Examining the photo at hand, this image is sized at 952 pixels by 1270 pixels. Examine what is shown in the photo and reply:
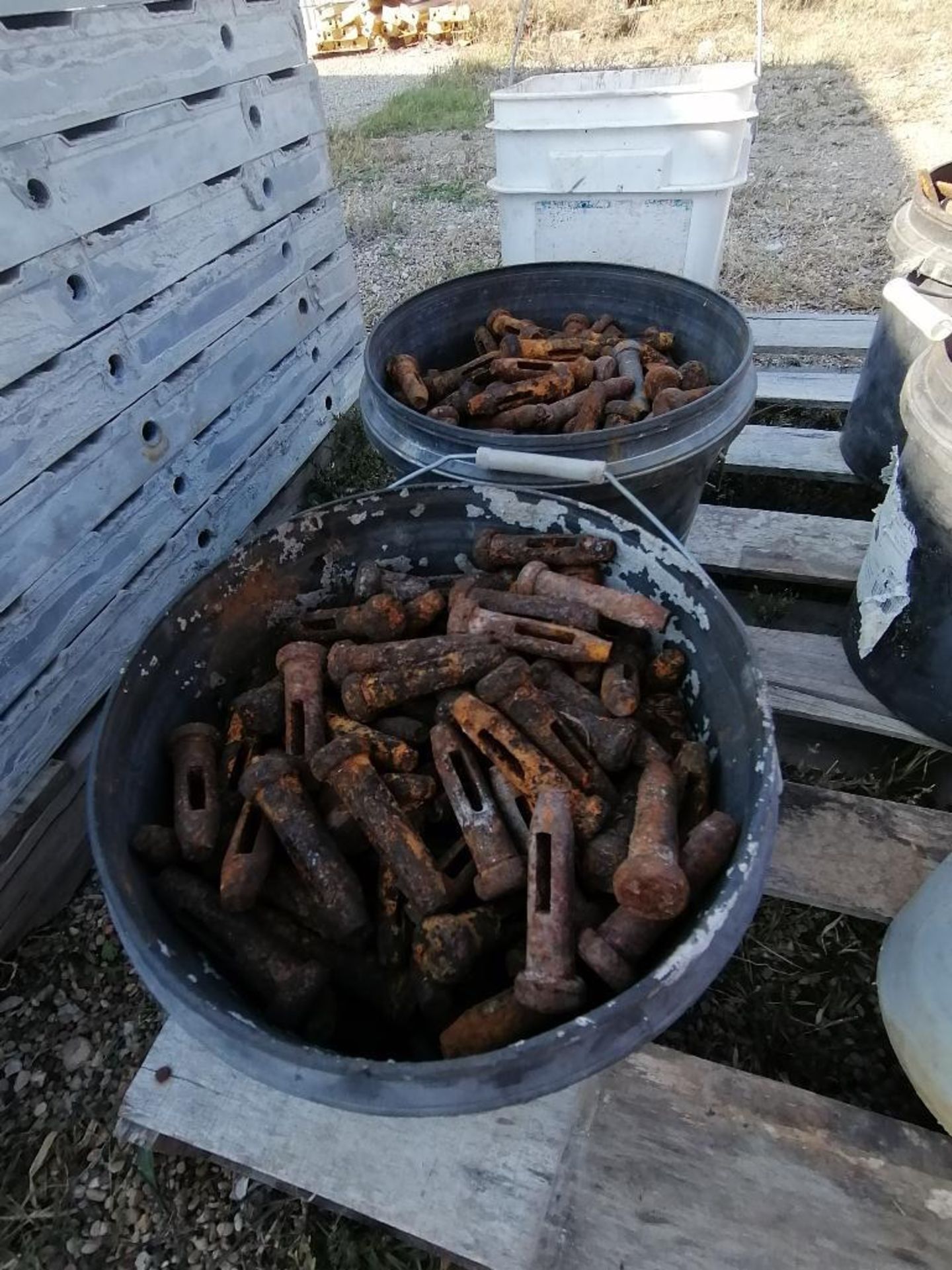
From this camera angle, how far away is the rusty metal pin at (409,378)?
2.27 m

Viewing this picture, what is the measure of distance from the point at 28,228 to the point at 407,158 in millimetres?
6138

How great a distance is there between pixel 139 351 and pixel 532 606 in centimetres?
128

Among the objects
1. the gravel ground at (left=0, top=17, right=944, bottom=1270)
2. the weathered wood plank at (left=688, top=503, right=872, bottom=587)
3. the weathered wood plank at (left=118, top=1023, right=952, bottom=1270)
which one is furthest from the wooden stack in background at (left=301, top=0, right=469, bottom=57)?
the weathered wood plank at (left=118, top=1023, right=952, bottom=1270)

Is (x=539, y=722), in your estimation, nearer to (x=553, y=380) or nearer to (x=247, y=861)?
(x=247, y=861)

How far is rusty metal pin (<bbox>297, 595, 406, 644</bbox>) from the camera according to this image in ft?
5.43

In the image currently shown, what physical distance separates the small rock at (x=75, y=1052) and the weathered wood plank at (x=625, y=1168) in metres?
0.33

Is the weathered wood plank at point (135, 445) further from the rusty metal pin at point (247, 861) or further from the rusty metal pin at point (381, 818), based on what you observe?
the rusty metal pin at point (381, 818)

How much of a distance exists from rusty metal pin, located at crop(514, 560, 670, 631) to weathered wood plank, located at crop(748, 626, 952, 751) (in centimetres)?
63

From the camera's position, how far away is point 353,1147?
4.95ft

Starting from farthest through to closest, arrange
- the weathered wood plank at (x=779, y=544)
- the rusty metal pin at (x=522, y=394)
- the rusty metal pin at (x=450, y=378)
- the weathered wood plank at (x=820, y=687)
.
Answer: the weathered wood plank at (x=779, y=544)
the rusty metal pin at (x=450, y=378)
the rusty metal pin at (x=522, y=394)
the weathered wood plank at (x=820, y=687)

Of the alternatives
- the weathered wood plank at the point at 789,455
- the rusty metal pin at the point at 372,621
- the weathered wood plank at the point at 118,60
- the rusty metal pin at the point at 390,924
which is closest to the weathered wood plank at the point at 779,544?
the weathered wood plank at the point at 789,455

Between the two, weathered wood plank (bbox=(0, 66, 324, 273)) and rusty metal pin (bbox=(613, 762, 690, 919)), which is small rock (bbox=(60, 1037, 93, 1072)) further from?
weathered wood plank (bbox=(0, 66, 324, 273))

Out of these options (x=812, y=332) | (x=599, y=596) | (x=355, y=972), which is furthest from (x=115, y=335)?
(x=812, y=332)

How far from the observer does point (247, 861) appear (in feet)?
4.36
